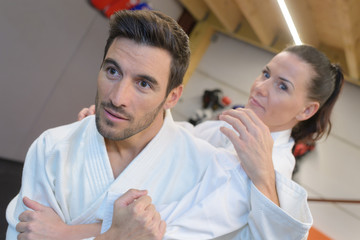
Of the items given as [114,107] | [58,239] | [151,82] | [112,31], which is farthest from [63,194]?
[112,31]

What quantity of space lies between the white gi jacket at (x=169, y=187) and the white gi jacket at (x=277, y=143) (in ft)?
0.73

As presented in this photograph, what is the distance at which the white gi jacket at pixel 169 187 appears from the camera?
3.56ft

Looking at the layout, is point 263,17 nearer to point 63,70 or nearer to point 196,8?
point 196,8

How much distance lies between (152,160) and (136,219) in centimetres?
30

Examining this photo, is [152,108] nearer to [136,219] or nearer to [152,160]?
[152,160]

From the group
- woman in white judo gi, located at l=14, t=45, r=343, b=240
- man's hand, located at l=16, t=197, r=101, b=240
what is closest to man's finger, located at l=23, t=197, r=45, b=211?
man's hand, located at l=16, t=197, r=101, b=240

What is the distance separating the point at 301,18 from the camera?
8.15 feet

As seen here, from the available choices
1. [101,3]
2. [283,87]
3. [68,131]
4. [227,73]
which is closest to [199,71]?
[227,73]

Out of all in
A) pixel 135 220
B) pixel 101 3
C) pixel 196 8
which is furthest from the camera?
pixel 196 8

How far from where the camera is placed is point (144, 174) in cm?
120

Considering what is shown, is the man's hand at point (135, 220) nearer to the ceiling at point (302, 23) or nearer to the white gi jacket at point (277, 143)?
the white gi jacket at point (277, 143)

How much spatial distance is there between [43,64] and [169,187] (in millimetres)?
2417

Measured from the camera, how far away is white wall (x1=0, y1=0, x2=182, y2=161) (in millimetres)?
2824

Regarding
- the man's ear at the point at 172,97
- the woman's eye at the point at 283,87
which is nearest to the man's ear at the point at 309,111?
the woman's eye at the point at 283,87
